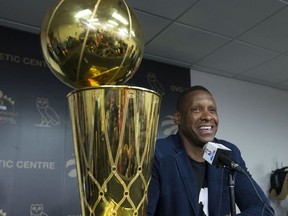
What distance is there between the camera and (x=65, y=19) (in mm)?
492

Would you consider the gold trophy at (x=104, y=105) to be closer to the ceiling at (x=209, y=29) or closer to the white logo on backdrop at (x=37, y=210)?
the ceiling at (x=209, y=29)

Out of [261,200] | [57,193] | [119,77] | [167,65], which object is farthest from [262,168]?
[119,77]

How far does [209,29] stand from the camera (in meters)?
2.33

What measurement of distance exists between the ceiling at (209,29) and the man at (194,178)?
0.88 m

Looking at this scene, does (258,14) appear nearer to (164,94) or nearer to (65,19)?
(164,94)

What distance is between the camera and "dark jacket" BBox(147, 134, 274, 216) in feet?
3.92

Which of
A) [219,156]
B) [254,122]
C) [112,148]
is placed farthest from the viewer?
[254,122]

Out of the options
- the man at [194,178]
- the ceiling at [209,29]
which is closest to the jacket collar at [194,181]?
the man at [194,178]

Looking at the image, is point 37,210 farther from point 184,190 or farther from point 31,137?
point 184,190

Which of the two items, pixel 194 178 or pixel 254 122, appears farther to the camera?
pixel 254 122

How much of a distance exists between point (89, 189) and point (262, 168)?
319 cm

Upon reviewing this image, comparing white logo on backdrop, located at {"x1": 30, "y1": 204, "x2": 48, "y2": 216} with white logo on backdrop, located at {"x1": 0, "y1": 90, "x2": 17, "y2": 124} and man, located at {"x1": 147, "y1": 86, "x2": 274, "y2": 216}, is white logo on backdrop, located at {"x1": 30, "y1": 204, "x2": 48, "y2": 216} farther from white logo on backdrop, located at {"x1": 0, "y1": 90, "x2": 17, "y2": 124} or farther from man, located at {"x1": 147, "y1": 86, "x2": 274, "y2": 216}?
man, located at {"x1": 147, "y1": 86, "x2": 274, "y2": 216}

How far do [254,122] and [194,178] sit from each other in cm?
235

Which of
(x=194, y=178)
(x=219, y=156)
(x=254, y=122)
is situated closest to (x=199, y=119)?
(x=194, y=178)
